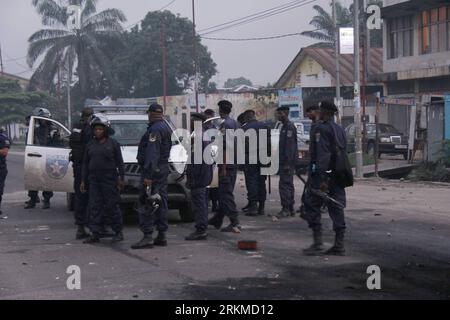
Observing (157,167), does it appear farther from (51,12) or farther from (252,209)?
(51,12)

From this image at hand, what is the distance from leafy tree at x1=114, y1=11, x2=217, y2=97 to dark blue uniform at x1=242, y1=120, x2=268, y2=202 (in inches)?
1788

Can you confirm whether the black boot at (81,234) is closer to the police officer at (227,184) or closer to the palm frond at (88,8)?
the police officer at (227,184)

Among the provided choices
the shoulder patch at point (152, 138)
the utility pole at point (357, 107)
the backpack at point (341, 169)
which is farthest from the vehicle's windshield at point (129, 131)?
the utility pole at point (357, 107)

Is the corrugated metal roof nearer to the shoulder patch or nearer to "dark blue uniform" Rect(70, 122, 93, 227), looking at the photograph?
"dark blue uniform" Rect(70, 122, 93, 227)

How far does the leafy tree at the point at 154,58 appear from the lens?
5825 cm

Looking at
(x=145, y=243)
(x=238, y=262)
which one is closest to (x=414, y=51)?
(x=145, y=243)

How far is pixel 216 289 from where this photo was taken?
732 cm

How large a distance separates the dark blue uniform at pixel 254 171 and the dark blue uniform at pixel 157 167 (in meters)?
3.28

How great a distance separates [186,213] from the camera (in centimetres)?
1257
